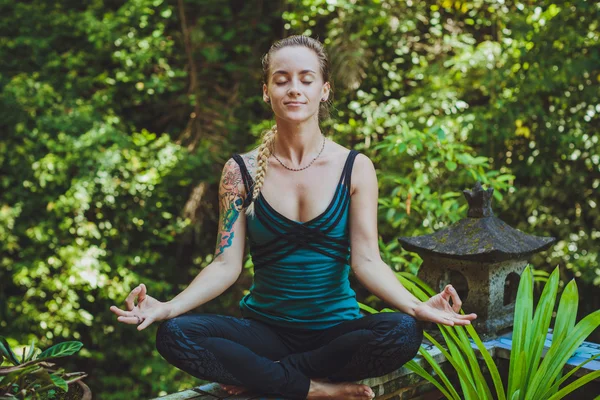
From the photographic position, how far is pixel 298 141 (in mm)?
1952

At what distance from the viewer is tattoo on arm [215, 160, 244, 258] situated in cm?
193

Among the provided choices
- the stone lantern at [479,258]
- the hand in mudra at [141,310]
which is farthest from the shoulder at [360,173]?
the hand in mudra at [141,310]

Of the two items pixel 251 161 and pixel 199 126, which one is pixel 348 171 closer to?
pixel 251 161

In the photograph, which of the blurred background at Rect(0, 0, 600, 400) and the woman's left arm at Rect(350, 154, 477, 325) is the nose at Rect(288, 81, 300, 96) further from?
the blurred background at Rect(0, 0, 600, 400)

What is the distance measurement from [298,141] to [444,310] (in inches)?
27.1

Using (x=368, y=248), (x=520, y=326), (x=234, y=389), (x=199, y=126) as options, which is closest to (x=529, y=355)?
(x=520, y=326)

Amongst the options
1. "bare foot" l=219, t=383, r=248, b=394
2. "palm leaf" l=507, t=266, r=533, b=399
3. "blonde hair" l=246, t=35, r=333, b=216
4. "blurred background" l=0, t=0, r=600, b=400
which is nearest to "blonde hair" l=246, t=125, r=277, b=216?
"blonde hair" l=246, t=35, r=333, b=216

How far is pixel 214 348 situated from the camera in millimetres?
1706

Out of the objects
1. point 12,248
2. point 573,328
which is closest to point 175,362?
point 573,328

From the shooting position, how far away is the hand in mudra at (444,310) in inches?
64.9

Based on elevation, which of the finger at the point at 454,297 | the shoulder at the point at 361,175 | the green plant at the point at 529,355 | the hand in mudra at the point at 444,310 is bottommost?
the green plant at the point at 529,355

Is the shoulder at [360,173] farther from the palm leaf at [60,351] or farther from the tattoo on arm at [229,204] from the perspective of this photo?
the palm leaf at [60,351]

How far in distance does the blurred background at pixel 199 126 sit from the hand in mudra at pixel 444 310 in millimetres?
1667

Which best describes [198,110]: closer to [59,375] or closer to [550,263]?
[550,263]
